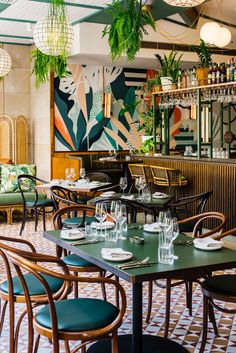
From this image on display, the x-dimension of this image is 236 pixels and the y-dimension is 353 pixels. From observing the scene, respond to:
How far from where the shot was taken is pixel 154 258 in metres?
3.18

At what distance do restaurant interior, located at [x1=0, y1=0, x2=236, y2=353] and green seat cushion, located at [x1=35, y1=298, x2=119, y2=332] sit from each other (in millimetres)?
11

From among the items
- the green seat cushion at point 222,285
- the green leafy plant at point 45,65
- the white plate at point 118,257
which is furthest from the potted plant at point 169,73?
the white plate at point 118,257

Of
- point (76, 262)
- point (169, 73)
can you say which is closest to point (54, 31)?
point (169, 73)

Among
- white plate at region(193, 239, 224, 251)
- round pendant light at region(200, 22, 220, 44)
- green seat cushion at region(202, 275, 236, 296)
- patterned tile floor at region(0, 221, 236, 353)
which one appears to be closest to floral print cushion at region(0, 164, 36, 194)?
round pendant light at region(200, 22, 220, 44)

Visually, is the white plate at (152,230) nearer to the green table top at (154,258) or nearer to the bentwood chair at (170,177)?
the green table top at (154,258)

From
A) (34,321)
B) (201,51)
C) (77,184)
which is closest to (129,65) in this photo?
(201,51)

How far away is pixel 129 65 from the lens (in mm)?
12414

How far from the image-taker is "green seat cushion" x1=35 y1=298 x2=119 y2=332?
2.84 m

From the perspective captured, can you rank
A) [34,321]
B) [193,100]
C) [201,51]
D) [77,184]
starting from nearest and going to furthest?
[34,321] → [77,184] → [201,51] → [193,100]

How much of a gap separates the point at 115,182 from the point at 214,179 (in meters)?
3.72

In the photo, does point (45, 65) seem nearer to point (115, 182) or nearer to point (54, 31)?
point (115, 182)

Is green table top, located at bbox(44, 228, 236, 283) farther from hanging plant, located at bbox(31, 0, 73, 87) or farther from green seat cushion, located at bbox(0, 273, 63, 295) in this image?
hanging plant, located at bbox(31, 0, 73, 87)

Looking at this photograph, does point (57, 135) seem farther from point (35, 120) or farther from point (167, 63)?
point (167, 63)

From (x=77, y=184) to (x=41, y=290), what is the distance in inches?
178
